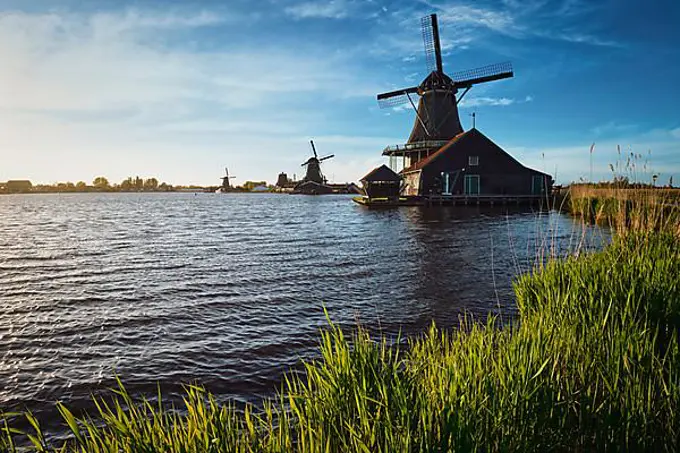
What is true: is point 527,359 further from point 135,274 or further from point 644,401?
point 135,274

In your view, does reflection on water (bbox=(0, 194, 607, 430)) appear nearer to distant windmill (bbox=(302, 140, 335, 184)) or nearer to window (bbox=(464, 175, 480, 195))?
window (bbox=(464, 175, 480, 195))

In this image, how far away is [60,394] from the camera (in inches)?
200

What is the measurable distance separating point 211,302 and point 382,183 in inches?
1366

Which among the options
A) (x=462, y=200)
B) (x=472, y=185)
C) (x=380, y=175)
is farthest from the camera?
(x=380, y=175)

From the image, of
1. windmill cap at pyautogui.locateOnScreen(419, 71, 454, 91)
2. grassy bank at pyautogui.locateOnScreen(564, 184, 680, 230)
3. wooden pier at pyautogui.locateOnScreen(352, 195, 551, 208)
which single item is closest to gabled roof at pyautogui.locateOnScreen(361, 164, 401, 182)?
wooden pier at pyautogui.locateOnScreen(352, 195, 551, 208)

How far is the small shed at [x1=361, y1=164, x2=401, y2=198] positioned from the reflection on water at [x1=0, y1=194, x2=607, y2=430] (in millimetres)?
23252

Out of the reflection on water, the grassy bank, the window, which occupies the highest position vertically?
the window

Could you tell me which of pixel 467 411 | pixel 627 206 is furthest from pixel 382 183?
pixel 467 411

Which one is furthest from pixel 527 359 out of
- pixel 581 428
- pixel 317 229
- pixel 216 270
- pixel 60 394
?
pixel 317 229

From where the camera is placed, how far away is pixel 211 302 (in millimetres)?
8977

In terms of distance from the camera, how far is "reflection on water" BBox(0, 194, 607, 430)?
18.5 ft

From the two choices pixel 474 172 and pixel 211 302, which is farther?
pixel 474 172

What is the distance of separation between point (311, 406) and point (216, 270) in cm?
1006

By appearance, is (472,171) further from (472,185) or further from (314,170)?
(314,170)
